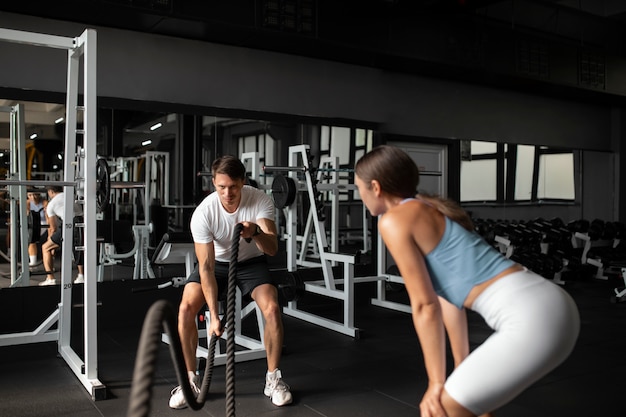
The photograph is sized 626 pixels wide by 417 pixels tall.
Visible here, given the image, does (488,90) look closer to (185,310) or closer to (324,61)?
(324,61)

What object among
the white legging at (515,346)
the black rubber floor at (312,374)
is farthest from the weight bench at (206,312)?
the white legging at (515,346)

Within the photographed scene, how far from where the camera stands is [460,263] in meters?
1.45

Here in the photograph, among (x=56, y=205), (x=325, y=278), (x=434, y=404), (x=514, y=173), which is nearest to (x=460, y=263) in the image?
(x=434, y=404)

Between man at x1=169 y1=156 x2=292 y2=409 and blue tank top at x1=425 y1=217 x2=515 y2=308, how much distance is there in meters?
1.24

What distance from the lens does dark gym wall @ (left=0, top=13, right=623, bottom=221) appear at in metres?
4.17

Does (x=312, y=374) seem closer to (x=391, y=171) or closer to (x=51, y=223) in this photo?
(x=391, y=171)

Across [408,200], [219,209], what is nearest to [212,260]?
[219,209]

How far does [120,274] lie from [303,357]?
1.61m

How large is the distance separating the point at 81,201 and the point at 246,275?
91 centimetres

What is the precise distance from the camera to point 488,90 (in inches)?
259

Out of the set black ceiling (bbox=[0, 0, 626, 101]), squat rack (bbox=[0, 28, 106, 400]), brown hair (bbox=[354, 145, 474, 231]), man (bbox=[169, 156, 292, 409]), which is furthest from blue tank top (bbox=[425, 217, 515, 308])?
black ceiling (bbox=[0, 0, 626, 101])

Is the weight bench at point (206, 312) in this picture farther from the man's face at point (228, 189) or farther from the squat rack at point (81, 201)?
the man's face at point (228, 189)

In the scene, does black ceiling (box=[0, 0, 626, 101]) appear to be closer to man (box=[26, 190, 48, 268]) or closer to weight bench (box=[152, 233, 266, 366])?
man (box=[26, 190, 48, 268])

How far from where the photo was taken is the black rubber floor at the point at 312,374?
108 inches
